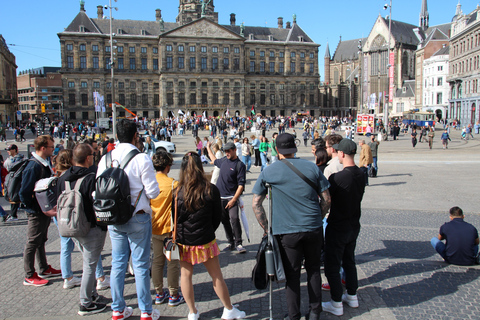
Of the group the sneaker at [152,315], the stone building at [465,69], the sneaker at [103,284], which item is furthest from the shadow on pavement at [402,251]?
the stone building at [465,69]

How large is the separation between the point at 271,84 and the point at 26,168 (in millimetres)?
76951

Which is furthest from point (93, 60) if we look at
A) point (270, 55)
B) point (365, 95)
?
point (365, 95)

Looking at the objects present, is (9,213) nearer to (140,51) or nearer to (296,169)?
(296,169)

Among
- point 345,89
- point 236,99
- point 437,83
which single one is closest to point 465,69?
point 437,83

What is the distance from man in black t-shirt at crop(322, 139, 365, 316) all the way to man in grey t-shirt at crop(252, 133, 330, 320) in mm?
352

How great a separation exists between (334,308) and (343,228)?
90 cm

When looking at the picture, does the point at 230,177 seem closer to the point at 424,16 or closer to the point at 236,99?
the point at 236,99

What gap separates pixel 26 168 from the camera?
5.26 metres

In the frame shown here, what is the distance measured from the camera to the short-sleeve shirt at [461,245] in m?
5.58

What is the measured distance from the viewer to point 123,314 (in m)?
4.12

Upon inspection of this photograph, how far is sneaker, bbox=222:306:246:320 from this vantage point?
13.3 ft

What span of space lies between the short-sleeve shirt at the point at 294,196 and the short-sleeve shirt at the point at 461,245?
3.00 metres

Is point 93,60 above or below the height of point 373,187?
above

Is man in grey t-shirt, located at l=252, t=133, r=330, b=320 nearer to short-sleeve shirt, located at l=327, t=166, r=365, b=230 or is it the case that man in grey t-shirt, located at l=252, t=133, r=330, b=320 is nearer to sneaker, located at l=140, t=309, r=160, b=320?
short-sleeve shirt, located at l=327, t=166, r=365, b=230
